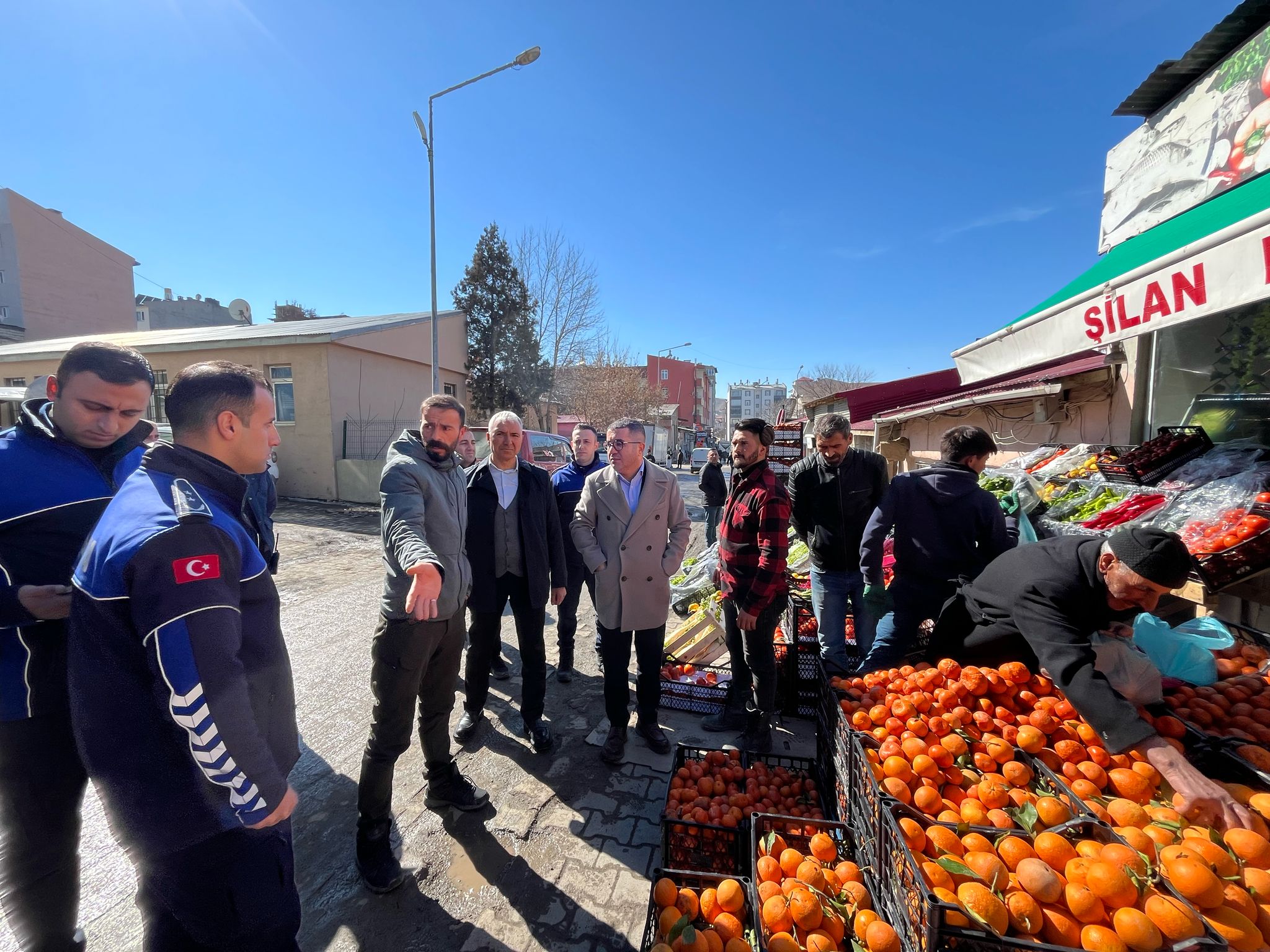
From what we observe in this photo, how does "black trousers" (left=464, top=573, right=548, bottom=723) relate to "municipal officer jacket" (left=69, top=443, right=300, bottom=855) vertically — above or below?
below

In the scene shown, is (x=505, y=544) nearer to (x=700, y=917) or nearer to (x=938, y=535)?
(x=700, y=917)

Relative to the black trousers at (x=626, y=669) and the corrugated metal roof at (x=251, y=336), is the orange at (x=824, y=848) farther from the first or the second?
the corrugated metal roof at (x=251, y=336)

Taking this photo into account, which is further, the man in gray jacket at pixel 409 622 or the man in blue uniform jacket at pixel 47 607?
the man in gray jacket at pixel 409 622

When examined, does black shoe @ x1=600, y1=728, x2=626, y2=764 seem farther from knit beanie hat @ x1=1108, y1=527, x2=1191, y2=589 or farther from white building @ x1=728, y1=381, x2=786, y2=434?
white building @ x1=728, y1=381, x2=786, y2=434

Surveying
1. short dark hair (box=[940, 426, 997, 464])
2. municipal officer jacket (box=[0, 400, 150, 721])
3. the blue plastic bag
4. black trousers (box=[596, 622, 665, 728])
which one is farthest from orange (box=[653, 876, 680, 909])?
short dark hair (box=[940, 426, 997, 464])

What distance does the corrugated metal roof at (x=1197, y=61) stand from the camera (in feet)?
14.1

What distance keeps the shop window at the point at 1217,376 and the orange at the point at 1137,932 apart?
14.1 ft

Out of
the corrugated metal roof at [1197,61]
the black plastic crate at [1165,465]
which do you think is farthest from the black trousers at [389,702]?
the corrugated metal roof at [1197,61]

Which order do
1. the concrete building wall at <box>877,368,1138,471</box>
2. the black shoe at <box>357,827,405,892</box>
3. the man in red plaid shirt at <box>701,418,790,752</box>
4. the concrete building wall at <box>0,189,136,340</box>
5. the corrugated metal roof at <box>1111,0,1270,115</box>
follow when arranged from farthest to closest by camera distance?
the concrete building wall at <box>0,189,136,340</box>
the concrete building wall at <box>877,368,1138,471</box>
the corrugated metal roof at <box>1111,0,1270,115</box>
the man in red plaid shirt at <box>701,418,790,752</box>
the black shoe at <box>357,827,405,892</box>

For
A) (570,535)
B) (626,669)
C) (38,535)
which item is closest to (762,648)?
(626,669)

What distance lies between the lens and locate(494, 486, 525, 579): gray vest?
10.6 ft

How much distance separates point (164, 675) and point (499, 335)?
2336 cm

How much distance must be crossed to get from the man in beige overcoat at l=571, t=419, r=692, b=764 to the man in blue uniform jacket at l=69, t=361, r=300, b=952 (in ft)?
6.40

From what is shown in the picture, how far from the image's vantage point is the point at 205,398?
53.4 inches
